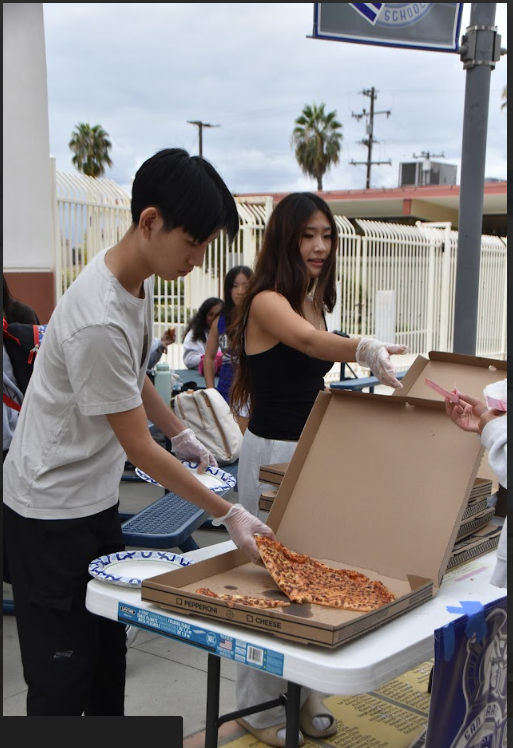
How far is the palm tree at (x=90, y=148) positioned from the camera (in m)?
39.2

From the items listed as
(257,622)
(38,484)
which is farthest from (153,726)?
(38,484)

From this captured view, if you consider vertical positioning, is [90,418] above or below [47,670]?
above

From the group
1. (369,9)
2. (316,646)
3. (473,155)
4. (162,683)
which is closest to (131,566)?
(316,646)

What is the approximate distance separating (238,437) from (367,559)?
3.19 m

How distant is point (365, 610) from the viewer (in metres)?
1.52

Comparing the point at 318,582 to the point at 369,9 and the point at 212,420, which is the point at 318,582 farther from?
the point at 212,420

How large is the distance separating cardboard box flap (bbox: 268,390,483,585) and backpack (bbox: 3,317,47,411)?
5.66ft

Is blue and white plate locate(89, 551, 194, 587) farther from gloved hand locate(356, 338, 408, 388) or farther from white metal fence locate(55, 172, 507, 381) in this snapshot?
white metal fence locate(55, 172, 507, 381)

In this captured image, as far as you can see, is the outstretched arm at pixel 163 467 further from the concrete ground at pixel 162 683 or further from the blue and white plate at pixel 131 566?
the concrete ground at pixel 162 683

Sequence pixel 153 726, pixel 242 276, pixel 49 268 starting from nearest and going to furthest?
pixel 153 726 < pixel 242 276 < pixel 49 268

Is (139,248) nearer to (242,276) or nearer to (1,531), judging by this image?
(1,531)

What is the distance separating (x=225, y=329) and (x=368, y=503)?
426 cm

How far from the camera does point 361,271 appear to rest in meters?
11.8

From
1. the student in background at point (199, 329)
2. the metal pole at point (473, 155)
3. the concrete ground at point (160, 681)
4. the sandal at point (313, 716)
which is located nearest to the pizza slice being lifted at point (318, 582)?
the sandal at point (313, 716)
